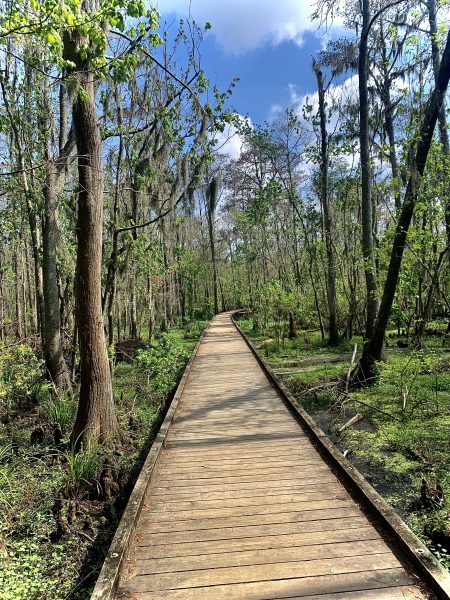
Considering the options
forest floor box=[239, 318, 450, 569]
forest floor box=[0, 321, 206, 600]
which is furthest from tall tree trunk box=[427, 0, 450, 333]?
forest floor box=[0, 321, 206, 600]

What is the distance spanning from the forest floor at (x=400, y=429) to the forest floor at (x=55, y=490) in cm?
278

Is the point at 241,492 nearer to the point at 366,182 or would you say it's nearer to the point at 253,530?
the point at 253,530

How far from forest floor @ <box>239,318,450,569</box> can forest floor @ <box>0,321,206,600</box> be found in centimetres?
278

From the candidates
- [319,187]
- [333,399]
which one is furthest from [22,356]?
[319,187]

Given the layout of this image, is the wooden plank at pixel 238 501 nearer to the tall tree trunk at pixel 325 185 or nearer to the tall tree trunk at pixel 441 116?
the tall tree trunk at pixel 441 116

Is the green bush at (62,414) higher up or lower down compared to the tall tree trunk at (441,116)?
lower down

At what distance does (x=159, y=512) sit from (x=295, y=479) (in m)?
1.34

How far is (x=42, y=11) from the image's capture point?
11.0 feet

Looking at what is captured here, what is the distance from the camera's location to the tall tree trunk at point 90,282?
5.76 metres

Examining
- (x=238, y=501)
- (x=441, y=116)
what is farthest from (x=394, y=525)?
(x=441, y=116)

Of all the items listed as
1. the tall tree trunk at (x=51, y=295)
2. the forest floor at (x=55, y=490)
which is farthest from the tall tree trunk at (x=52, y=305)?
the forest floor at (x=55, y=490)

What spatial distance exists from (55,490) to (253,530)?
269 centimetres

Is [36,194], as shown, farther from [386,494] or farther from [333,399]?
[386,494]

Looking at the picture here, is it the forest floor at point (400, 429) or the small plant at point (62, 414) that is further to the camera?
the small plant at point (62, 414)
